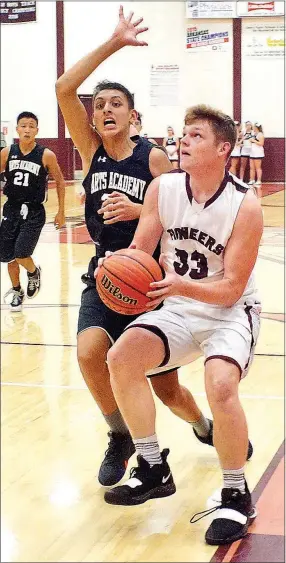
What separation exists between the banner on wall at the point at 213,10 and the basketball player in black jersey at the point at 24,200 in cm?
1100

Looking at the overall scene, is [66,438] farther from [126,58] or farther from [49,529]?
[126,58]

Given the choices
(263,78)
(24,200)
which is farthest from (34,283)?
(263,78)

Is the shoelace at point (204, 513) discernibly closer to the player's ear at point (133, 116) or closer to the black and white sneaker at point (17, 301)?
Result: the player's ear at point (133, 116)

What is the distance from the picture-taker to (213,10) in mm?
16109

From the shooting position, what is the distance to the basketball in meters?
2.40

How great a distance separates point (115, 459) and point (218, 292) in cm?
78

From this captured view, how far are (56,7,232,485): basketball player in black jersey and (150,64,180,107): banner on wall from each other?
549 inches

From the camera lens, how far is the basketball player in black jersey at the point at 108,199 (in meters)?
2.82

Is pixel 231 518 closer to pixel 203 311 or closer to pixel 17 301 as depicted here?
pixel 203 311

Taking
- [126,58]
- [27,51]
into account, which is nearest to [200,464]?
[27,51]

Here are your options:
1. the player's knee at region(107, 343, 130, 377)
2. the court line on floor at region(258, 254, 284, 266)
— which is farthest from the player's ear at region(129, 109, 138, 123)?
the court line on floor at region(258, 254, 284, 266)

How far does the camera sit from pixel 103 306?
2.92m

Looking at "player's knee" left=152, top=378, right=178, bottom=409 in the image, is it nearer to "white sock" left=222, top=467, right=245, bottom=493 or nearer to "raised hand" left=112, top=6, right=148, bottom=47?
"white sock" left=222, top=467, right=245, bottom=493

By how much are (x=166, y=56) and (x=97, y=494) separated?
1450 centimetres
